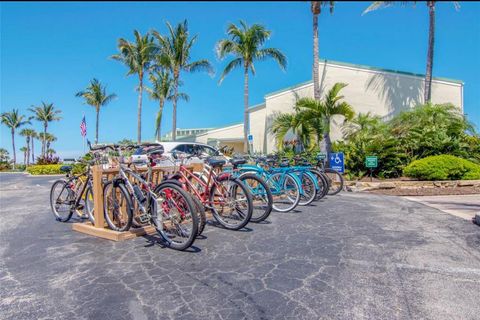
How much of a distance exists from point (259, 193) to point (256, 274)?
2.20m

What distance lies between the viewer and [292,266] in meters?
3.13

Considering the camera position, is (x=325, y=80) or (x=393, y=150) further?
(x=325, y=80)

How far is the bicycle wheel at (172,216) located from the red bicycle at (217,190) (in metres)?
0.56

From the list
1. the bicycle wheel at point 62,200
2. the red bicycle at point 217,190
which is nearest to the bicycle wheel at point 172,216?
the red bicycle at point 217,190

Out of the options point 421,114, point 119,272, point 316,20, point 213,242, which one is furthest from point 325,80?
point 119,272

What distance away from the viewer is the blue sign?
29.7 ft

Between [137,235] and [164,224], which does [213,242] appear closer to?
[164,224]

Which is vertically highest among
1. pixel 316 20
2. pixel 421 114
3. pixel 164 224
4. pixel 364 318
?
pixel 316 20

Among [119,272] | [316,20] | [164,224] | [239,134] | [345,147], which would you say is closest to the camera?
[119,272]

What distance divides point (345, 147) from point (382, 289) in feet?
29.4

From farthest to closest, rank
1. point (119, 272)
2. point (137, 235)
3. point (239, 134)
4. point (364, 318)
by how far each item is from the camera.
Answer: point (239, 134), point (137, 235), point (119, 272), point (364, 318)

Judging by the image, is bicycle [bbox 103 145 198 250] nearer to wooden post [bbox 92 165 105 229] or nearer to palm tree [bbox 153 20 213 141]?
wooden post [bbox 92 165 105 229]

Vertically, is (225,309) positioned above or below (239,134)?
below

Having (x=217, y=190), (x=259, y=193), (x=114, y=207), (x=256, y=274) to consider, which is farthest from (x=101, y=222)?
(x=256, y=274)
